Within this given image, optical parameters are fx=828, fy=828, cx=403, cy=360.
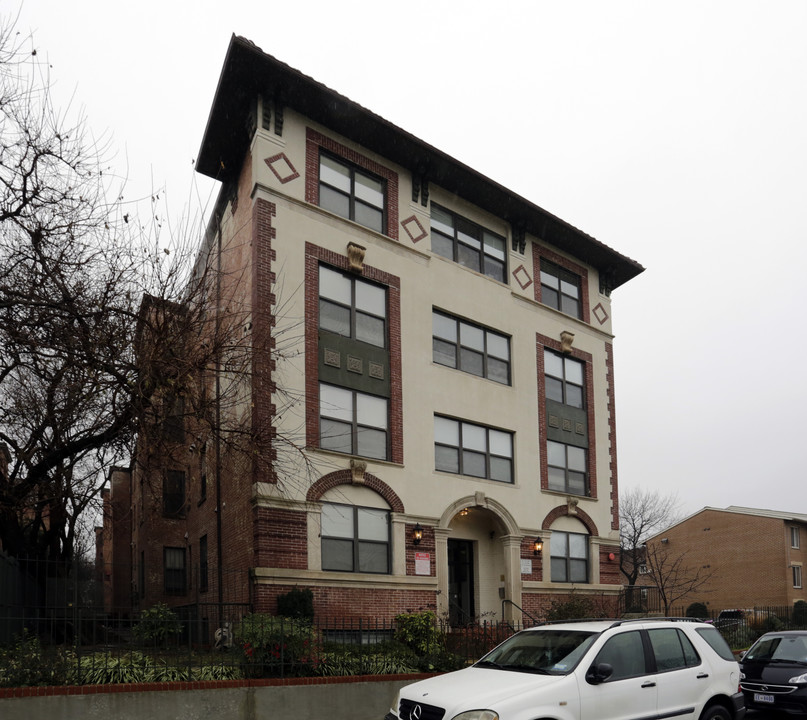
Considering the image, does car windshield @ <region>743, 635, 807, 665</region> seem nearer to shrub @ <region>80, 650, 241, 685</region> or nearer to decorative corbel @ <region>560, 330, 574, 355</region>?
shrub @ <region>80, 650, 241, 685</region>

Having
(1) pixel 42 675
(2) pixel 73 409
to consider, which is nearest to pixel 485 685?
(1) pixel 42 675

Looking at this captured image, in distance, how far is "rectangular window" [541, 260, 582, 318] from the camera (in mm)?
26281

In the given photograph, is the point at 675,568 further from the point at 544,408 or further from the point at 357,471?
the point at 357,471

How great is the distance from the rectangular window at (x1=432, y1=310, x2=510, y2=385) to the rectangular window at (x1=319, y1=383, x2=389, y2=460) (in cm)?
270

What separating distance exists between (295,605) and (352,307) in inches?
285

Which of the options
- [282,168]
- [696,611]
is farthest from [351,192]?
[696,611]

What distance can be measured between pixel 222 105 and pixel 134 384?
10.0 metres

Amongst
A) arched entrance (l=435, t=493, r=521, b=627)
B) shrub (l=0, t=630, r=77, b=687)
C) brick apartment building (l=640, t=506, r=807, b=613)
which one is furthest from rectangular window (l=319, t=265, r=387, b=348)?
brick apartment building (l=640, t=506, r=807, b=613)

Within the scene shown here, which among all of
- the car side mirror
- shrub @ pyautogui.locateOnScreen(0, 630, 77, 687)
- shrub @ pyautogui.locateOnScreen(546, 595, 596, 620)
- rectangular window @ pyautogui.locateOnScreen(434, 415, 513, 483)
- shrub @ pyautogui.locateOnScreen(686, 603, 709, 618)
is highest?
rectangular window @ pyautogui.locateOnScreen(434, 415, 513, 483)

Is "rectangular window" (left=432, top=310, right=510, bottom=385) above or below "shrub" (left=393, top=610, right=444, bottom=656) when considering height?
above

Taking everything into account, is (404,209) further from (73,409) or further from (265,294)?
(73,409)

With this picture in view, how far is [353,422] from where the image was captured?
19.7m

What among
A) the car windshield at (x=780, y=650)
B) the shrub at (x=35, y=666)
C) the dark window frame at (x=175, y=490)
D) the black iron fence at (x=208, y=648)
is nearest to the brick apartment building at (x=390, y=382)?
the dark window frame at (x=175, y=490)

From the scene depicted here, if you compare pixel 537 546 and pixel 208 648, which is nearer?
pixel 208 648
